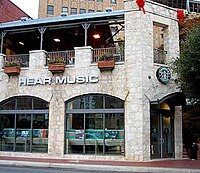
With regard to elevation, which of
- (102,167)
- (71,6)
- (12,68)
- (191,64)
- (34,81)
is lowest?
(102,167)

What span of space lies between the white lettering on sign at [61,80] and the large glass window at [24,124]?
3.39 feet

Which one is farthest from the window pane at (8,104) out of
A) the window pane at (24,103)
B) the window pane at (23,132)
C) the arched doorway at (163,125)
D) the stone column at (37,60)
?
the arched doorway at (163,125)

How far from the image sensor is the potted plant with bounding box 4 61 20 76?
19234 millimetres

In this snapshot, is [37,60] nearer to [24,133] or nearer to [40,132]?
[40,132]

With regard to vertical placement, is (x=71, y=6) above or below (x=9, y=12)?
above

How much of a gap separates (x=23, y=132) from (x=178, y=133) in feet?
31.7

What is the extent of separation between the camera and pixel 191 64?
1342 centimetres

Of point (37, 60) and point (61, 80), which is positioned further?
point (37, 60)

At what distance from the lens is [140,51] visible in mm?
17484

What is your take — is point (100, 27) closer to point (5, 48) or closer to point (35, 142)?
point (5, 48)

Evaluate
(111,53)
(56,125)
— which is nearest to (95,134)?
(56,125)

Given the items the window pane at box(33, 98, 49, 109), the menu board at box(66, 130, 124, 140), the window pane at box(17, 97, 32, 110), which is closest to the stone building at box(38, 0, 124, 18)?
the window pane at box(17, 97, 32, 110)

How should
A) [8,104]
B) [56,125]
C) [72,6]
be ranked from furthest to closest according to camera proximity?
[72,6], [8,104], [56,125]

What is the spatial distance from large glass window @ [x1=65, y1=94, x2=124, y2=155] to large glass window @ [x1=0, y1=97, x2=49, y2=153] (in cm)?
166
